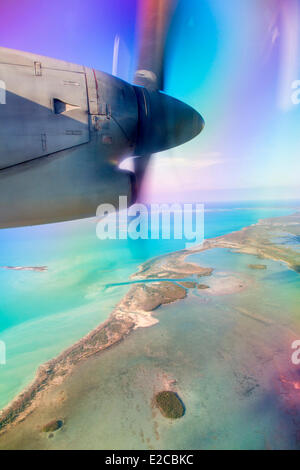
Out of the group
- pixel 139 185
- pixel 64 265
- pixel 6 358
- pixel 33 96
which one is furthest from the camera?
pixel 64 265

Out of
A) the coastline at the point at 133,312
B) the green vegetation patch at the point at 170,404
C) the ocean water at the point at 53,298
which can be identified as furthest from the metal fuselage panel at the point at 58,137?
the ocean water at the point at 53,298

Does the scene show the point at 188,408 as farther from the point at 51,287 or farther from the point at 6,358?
the point at 51,287

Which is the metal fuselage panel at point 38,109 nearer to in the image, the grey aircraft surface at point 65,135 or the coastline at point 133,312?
the grey aircraft surface at point 65,135

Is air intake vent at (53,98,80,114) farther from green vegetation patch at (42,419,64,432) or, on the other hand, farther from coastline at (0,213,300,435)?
coastline at (0,213,300,435)

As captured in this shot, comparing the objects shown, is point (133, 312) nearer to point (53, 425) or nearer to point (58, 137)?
point (53, 425)

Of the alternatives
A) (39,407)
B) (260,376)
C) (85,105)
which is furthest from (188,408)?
(85,105)

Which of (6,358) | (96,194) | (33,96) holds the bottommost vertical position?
(6,358)

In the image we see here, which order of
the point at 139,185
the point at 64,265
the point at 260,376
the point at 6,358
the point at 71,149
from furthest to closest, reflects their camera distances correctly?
the point at 64,265
the point at 6,358
the point at 260,376
the point at 139,185
the point at 71,149
